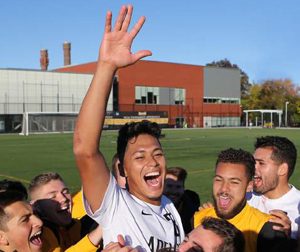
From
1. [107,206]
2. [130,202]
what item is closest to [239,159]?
[130,202]

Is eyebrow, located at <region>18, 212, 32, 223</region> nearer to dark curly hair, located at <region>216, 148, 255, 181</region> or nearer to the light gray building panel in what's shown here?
dark curly hair, located at <region>216, 148, 255, 181</region>

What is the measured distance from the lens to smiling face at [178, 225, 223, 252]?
8.14 feet

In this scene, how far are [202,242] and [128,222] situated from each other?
44 centimetres

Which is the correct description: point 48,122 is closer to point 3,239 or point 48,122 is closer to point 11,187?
point 11,187

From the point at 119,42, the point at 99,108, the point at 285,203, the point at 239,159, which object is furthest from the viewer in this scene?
the point at 285,203

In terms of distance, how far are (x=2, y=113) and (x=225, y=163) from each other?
55.1 m

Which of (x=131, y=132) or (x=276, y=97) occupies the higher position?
(x=276, y=97)

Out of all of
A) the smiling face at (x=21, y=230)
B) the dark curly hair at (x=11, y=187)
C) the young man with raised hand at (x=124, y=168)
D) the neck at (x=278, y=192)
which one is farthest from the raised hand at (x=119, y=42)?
the neck at (x=278, y=192)

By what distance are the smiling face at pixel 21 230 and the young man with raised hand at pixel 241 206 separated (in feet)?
4.28

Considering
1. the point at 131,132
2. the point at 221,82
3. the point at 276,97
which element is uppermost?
the point at 221,82

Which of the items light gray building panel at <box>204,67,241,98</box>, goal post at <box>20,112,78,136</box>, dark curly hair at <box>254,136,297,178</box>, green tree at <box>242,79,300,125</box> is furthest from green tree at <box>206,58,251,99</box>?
dark curly hair at <box>254,136,297,178</box>

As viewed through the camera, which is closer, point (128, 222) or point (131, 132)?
point (128, 222)

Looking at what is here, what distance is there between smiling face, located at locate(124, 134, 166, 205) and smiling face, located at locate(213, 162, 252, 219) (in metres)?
0.75

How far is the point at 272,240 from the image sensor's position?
3.03m
